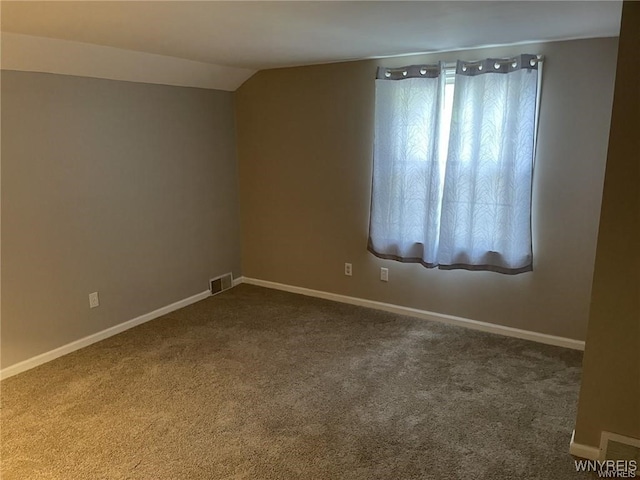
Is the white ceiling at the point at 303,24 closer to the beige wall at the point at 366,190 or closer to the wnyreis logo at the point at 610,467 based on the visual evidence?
the beige wall at the point at 366,190

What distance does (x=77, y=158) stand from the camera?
320cm

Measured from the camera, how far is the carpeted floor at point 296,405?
2.20 meters

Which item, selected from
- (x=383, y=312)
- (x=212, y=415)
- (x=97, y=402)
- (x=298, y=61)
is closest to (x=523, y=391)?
(x=383, y=312)

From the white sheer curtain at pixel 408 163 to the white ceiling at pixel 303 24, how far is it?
0.97 feet

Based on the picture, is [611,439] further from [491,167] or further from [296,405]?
[491,167]

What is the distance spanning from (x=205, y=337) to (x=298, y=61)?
215 cm

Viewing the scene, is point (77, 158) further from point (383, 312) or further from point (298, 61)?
point (383, 312)

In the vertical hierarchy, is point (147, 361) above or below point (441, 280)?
below

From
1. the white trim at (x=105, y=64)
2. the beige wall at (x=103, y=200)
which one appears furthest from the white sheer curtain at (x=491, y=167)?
the beige wall at (x=103, y=200)

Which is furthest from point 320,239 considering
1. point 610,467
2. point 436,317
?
point 610,467

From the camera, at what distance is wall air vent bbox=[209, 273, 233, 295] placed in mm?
4387

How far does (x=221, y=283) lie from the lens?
4.48 metres

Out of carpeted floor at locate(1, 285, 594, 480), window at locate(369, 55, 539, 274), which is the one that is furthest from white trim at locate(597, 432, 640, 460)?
window at locate(369, 55, 539, 274)

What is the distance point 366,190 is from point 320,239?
623mm
